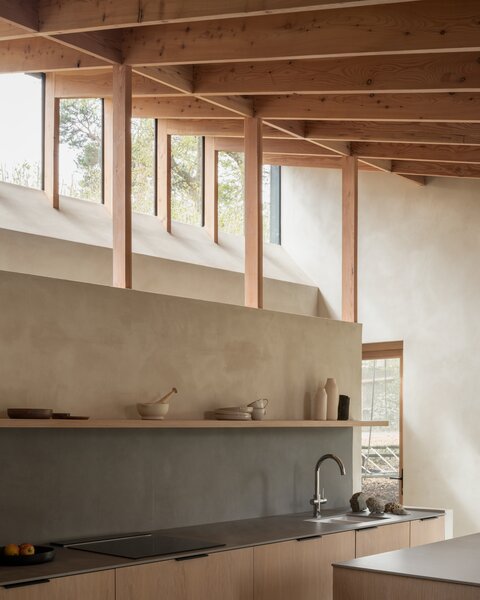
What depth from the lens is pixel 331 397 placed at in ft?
21.5

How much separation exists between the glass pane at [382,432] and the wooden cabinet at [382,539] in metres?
2.23

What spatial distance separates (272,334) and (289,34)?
7.01 feet

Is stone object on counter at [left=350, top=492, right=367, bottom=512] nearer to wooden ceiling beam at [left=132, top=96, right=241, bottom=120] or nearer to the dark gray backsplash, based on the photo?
the dark gray backsplash

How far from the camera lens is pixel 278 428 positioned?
6367 millimetres

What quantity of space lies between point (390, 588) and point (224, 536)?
3.96 feet

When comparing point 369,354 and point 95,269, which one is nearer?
point 95,269

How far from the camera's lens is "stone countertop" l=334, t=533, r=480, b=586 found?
13.3 feet

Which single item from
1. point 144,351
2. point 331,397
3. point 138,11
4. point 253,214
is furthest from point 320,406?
point 138,11

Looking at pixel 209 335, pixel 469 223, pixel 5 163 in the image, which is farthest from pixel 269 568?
pixel 469 223

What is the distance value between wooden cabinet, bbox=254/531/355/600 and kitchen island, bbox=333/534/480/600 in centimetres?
61

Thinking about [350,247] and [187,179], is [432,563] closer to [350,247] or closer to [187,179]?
[350,247]

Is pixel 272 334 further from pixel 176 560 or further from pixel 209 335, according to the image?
pixel 176 560

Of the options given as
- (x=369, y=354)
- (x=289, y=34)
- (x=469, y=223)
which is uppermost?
(x=289, y=34)

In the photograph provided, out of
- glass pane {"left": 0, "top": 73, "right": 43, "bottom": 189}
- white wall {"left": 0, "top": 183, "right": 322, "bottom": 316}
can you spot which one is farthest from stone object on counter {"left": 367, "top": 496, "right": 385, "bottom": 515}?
glass pane {"left": 0, "top": 73, "right": 43, "bottom": 189}
